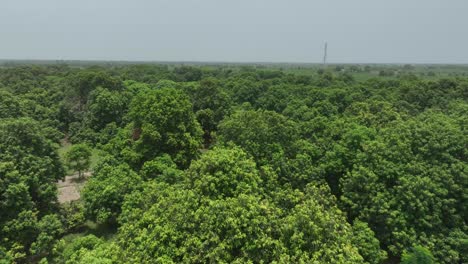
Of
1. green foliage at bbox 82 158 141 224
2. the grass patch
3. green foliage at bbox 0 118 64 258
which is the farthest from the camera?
the grass patch

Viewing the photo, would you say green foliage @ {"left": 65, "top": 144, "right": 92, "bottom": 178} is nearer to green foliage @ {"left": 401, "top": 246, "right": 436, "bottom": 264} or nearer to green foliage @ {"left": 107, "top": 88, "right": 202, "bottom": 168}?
green foliage @ {"left": 107, "top": 88, "right": 202, "bottom": 168}

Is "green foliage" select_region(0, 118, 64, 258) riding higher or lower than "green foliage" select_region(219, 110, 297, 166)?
lower

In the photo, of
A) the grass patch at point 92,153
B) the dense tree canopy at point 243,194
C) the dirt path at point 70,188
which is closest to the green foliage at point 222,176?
the dense tree canopy at point 243,194

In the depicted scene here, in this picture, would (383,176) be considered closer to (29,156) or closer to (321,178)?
(321,178)

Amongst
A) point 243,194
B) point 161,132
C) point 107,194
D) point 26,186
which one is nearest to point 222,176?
point 243,194

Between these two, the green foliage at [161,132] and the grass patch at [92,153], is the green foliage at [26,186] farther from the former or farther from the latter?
the grass patch at [92,153]

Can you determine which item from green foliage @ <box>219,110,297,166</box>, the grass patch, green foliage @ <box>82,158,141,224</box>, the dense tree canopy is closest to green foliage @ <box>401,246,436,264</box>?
the dense tree canopy

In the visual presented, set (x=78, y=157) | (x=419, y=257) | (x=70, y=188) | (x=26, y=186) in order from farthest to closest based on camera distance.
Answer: (x=78, y=157) < (x=70, y=188) < (x=26, y=186) < (x=419, y=257)

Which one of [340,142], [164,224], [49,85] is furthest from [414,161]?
[49,85]

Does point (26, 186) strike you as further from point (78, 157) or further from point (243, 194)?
point (78, 157)
